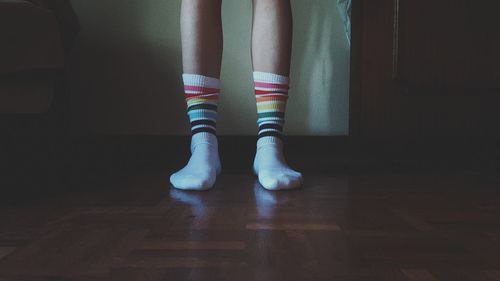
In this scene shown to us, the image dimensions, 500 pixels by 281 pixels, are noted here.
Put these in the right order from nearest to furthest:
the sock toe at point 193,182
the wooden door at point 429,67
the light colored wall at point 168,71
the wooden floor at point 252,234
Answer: the wooden floor at point 252,234 < the sock toe at point 193,182 < the wooden door at point 429,67 < the light colored wall at point 168,71

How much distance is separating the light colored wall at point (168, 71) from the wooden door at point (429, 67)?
0.11 m

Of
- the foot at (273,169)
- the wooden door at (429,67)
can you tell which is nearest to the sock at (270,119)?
the foot at (273,169)

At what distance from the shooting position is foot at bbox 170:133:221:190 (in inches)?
28.8

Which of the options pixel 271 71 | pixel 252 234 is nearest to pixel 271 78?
pixel 271 71

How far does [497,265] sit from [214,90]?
1.77 ft

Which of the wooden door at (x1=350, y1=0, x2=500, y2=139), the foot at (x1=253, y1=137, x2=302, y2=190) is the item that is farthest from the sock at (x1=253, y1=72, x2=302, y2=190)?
the wooden door at (x1=350, y1=0, x2=500, y2=139)

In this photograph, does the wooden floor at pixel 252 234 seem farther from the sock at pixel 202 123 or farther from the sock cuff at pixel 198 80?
the sock cuff at pixel 198 80

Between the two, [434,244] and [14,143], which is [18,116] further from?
[434,244]

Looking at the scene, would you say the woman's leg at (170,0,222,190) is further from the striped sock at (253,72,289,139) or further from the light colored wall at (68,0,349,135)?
the light colored wall at (68,0,349,135)

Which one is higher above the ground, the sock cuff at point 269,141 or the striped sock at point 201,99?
the striped sock at point 201,99

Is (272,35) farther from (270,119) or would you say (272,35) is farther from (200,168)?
(200,168)

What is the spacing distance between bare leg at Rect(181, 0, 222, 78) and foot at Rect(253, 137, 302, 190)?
153mm

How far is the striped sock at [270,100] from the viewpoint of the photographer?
79 cm

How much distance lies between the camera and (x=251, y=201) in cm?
65
